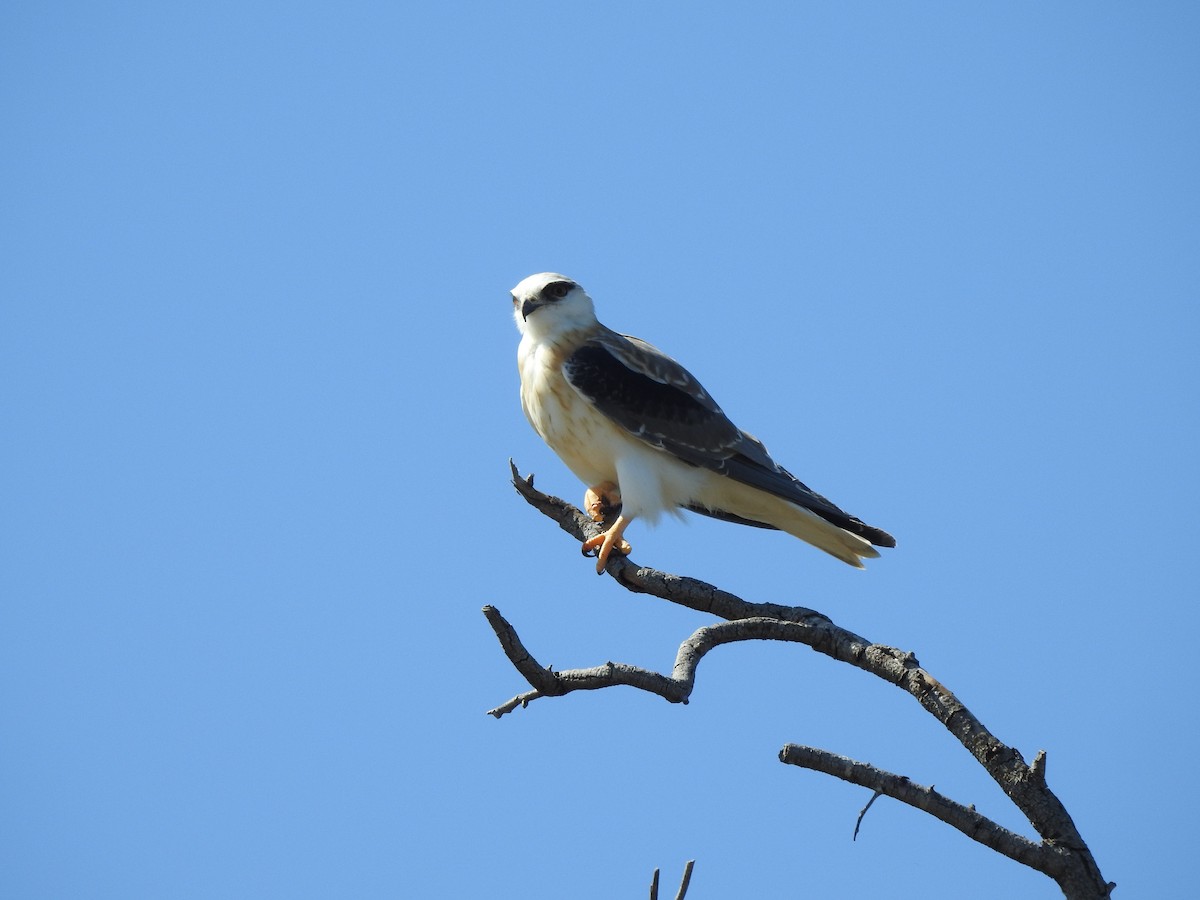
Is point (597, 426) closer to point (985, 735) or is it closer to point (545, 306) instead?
point (545, 306)

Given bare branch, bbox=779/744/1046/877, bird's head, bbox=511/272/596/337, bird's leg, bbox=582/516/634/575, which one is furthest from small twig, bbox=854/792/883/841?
bird's head, bbox=511/272/596/337

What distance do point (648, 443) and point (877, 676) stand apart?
94.3 inches

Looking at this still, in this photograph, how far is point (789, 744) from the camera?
3.54m

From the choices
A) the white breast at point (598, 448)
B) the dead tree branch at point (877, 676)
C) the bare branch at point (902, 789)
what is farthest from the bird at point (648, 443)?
the bare branch at point (902, 789)

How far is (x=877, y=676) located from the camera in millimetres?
4105

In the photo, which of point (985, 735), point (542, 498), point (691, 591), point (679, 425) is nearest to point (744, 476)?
point (679, 425)

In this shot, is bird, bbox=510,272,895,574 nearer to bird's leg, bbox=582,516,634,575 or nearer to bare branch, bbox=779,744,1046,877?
bird's leg, bbox=582,516,634,575

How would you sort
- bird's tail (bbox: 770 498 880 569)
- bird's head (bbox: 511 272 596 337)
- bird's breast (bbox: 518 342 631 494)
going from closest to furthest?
bird's tail (bbox: 770 498 880 569) < bird's breast (bbox: 518 342 631 494) < bird's head (bbox: 511 272 596 337)

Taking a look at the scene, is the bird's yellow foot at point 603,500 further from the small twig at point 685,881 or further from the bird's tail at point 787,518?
the small twig at point 685,881

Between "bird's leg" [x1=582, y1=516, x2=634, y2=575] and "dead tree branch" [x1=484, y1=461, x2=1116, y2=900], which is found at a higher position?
"bird's leg" [x1=582, y1=516, x2=634, y2=575]

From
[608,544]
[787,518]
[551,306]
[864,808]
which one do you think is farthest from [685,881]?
[551,306]

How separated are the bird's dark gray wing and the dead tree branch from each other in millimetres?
1381

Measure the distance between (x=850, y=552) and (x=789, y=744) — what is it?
281cm

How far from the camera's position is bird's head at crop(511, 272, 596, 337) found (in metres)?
6.71
